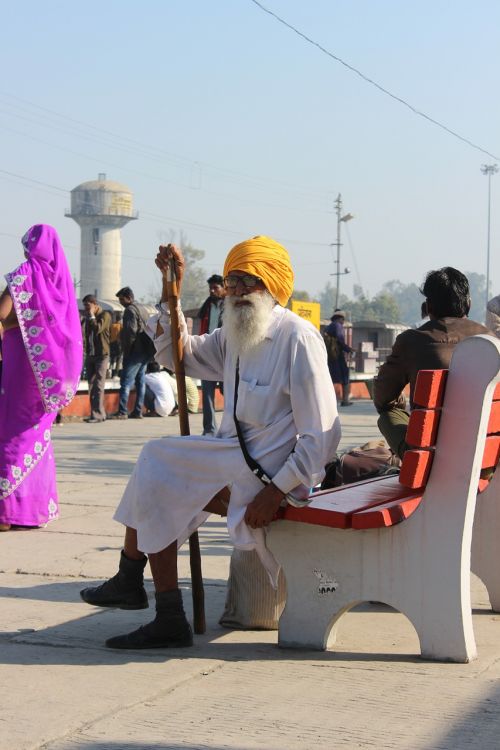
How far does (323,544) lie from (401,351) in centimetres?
115

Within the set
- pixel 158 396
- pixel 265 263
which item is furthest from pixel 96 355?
pixel 265 263

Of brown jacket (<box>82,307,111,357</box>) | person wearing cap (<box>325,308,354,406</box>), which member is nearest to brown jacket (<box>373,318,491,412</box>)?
brown jacket (<box>82,307,111,357</box>)

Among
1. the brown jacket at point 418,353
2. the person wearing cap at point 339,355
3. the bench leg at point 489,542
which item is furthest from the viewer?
the person wearing cap at point 339,355

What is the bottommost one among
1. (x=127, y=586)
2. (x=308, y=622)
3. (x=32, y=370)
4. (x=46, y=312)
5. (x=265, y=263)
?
(x=308, y=622)

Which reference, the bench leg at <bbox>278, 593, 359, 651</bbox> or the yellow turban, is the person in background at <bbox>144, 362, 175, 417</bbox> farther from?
the bench leg at <bbox>278, 593, 359, 651</bbox>

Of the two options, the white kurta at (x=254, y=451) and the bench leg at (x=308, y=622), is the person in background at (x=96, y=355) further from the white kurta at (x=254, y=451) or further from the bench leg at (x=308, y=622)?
the bench leg at (x=308, y=622)

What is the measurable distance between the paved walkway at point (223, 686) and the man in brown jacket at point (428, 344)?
900mm

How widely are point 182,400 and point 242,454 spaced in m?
0.45

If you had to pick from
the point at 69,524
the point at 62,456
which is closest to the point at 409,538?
the point at 69,524

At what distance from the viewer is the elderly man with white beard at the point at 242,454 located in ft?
15.3

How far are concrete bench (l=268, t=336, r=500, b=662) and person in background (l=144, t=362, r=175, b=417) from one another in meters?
14.3

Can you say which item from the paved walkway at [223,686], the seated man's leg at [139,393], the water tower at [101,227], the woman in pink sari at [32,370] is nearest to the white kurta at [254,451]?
the paved walkway at [223,686]

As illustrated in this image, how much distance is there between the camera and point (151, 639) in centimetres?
468

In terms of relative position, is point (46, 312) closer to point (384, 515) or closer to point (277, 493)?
point (277, 493)
